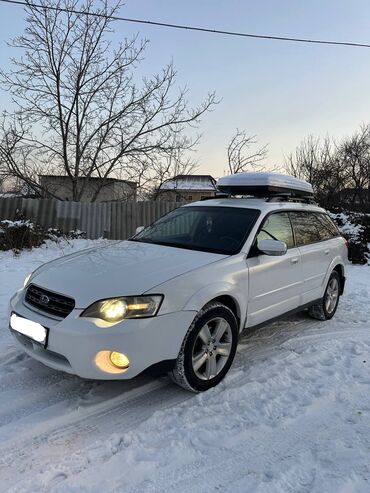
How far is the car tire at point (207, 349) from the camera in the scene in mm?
3176

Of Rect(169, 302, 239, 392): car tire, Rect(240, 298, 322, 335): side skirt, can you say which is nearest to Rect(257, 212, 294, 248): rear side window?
Rect(240, 298, 322, 335): side skirt

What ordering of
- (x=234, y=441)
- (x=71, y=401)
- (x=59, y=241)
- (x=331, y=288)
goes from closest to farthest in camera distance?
(x=234, y=441) → (x=71, y=401) → (x=331, y=288) → (x=59, y=241)

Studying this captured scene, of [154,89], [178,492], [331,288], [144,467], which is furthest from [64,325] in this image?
[154,89]

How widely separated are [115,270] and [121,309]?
49 cm

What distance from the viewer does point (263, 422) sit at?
2955mm

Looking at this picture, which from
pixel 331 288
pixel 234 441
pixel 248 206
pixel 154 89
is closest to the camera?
pixel 234 441

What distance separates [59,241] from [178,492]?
9.32m

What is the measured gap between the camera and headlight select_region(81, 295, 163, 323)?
9.52ft

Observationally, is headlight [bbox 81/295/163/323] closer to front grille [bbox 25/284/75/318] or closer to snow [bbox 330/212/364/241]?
front grille [bbox 25/284/75/318]

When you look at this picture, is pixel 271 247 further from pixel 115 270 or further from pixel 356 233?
pixel 356 233

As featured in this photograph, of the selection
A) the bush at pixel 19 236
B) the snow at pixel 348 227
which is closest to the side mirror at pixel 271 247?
the bush at pixel 19 236

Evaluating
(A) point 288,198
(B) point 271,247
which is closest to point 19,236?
(A) point 288,198

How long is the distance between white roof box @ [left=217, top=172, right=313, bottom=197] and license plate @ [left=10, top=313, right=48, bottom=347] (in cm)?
298

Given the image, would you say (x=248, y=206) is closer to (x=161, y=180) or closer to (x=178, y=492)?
(x=178, y=492)
